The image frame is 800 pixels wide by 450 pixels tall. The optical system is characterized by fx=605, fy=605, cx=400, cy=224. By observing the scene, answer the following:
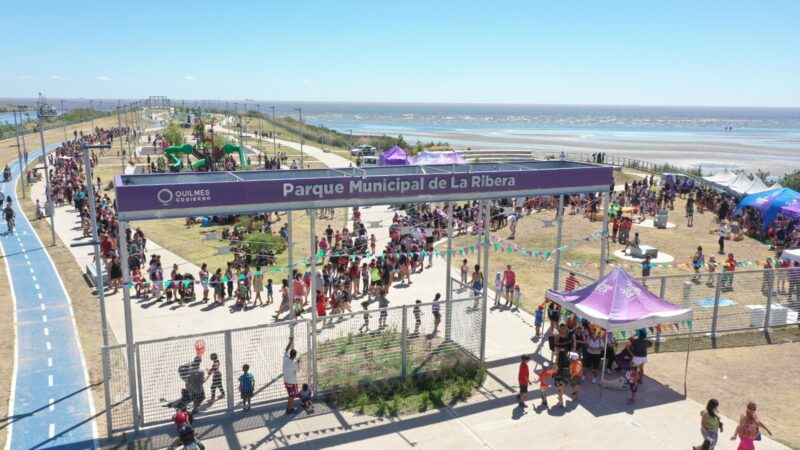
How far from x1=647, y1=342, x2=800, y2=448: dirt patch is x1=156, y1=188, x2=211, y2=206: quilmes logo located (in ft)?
34.6

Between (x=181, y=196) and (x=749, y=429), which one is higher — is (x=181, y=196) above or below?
above

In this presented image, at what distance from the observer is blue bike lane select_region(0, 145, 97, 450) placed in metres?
10.9

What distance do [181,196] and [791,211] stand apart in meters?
26.5

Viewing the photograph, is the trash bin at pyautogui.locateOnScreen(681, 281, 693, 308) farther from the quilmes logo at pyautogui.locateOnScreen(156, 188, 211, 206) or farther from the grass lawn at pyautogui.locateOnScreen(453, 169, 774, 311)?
the quilmes logo at pyautogui.locateOnScreen(156, 188, 211, 206)

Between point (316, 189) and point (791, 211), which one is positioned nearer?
point (316, 189)

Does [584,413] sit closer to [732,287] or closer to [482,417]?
[482,417]

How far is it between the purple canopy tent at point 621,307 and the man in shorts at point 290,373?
625 centimetres

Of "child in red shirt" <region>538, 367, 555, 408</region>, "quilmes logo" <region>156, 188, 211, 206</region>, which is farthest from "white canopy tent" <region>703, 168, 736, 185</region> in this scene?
"quilmes logo" <region>156, 188, 211, 206</region>

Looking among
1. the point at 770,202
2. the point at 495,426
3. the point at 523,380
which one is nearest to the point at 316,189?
the point at 523,380

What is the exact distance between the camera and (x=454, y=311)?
1386cm

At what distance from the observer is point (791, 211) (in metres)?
26.7

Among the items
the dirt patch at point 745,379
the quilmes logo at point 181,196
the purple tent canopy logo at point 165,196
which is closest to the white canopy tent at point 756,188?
the dirt patch at point 745,379

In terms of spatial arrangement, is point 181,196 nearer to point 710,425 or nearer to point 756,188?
point 710,425

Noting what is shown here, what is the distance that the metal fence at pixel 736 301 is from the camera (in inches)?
639
